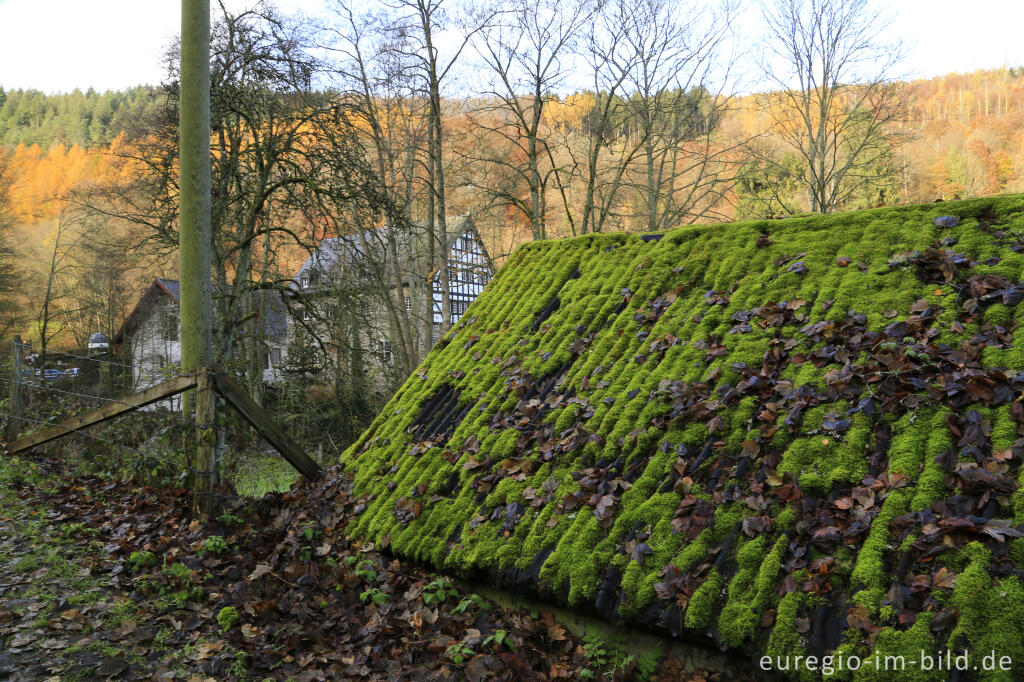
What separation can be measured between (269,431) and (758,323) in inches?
173

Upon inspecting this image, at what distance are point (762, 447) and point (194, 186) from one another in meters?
5.62

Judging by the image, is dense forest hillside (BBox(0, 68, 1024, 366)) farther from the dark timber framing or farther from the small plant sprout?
the small plant sprout

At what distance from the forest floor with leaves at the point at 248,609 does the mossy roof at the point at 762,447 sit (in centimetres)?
28

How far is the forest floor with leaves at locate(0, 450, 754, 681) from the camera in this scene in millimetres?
3416

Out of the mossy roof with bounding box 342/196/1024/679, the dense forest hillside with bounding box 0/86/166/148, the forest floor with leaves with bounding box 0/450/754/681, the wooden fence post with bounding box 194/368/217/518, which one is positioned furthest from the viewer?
the dense forest hillside with bounding box 0/86/166/148

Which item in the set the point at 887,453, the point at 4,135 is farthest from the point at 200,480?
the point at 4,135

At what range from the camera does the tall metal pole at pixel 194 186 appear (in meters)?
6.08

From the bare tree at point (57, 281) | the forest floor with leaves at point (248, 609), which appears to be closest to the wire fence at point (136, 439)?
the forest floor with leaves at point (248, 609)

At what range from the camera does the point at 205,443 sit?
5.55 metres

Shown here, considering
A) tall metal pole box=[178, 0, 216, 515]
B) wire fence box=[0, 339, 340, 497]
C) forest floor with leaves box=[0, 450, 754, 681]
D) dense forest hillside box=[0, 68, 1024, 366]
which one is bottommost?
forest floor with leaves box=[0, 450, 754, 681]

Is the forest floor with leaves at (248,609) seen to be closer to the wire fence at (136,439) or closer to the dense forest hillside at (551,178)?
the wire fence at (136,439)

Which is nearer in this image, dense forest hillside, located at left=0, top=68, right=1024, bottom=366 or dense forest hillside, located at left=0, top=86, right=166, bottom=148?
dense forest hillside, located at left=0, top=68, right=1024, bottom=366

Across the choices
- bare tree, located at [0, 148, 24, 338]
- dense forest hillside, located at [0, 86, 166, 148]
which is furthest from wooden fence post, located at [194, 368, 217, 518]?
dense forest hillside, located at [0, 86, 166, 148]

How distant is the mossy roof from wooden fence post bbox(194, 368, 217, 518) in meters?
1.29
